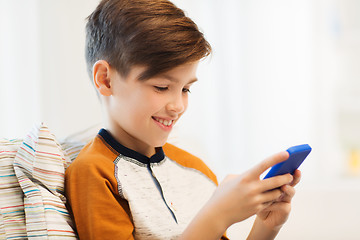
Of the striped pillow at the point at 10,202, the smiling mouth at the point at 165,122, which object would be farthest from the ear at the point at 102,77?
the striped pillow at the point at 10,202

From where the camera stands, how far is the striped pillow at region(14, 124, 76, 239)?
0.76 metres

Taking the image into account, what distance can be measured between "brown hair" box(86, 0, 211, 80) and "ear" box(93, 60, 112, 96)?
2 cm

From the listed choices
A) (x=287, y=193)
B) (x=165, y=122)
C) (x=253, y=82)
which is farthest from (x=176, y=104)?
(x=253, y=82)

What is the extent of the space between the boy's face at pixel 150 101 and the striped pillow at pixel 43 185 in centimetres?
15

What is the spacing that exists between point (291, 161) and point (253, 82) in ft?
6.12

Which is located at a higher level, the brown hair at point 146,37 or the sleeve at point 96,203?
the brown hair at point 146,37

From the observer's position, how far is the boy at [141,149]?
0.75 metres

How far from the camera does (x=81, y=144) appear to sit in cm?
101

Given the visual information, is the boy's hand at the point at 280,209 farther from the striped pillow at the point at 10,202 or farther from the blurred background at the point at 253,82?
the blurred background at the point at 253,82

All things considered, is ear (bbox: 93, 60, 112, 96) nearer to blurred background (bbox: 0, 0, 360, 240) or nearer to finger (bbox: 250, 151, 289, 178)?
finger (bbox: 250, 151, 289, 178)

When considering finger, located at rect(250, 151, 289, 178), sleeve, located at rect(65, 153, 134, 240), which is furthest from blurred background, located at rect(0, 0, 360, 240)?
finger, located at rect(250, 151, 289, 178)

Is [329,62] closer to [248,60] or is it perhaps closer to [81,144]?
[248,60]

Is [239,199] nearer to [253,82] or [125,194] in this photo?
[125,194]

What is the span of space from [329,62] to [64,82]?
5.04 feet
